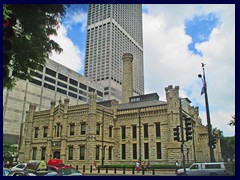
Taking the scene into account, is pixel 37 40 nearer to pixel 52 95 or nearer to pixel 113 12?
pixel 113 12

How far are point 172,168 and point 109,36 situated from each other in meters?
51.1

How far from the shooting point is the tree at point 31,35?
42.5 feet

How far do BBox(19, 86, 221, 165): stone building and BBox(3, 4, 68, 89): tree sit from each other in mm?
23901

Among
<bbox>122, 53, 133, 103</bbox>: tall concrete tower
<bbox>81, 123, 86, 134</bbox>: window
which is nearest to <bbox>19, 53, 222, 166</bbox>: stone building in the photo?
<bbox>81, 123, 86, 134</bbox>: window

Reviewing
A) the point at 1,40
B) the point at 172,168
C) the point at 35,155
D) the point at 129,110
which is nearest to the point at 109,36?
the point at 129,110

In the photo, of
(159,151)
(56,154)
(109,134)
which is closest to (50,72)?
(56,154)

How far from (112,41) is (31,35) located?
71.9 meters

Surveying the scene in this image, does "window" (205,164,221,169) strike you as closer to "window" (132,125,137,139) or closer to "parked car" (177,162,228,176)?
"parked car" (177,162,228,176)

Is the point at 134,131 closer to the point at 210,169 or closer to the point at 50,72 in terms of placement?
the point at 210,169

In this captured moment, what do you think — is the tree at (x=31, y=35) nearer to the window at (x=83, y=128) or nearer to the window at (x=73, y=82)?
the window at (x=83, y=128)

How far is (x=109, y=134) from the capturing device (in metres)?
40.6

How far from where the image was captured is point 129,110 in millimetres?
40875

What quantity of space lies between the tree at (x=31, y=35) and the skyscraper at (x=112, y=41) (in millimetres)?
20055

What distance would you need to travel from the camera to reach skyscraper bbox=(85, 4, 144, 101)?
60656mm
